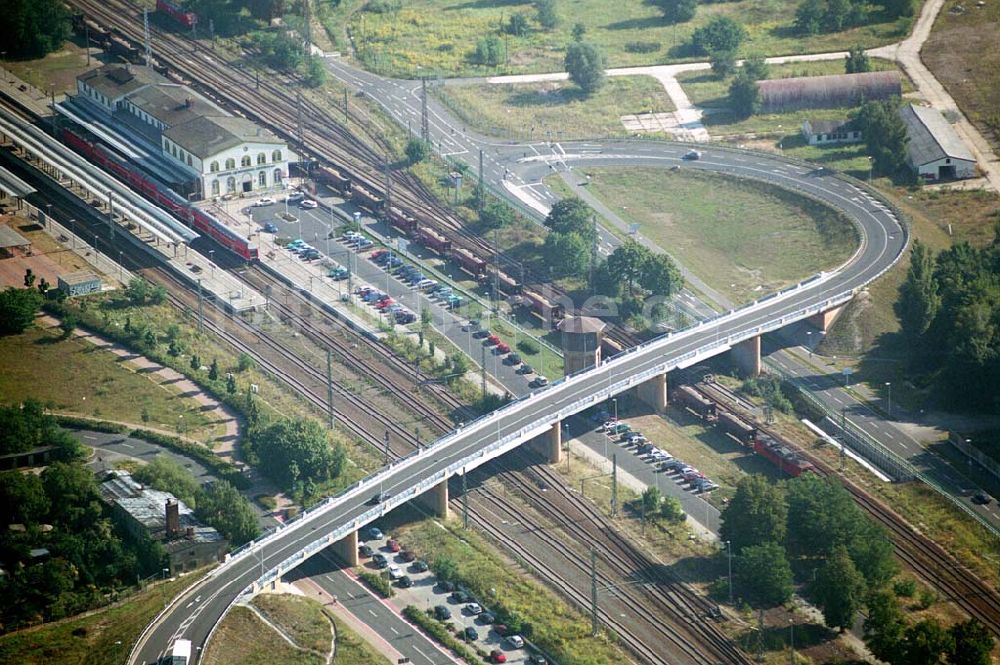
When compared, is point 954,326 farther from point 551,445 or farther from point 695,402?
point 551,445

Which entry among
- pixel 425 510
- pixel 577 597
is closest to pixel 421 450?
pixel 425 510

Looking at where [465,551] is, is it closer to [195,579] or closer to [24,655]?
[195,579]

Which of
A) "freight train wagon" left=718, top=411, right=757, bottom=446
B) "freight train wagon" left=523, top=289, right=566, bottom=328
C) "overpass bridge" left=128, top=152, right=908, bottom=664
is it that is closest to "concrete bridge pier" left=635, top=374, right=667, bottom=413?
"overpass bridge" left=128, top=152, right=908, bottom=664

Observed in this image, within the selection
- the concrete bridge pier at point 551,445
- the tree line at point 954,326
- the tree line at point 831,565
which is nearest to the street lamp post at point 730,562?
the tree line at point 831,565

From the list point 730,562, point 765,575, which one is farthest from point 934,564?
point 730,562

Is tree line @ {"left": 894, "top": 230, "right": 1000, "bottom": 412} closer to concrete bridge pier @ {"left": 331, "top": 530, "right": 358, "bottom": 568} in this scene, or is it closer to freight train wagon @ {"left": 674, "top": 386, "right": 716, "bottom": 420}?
freight train wagon @ {"left": 674, "top": 386, "right": 716, "bottom": 420}
